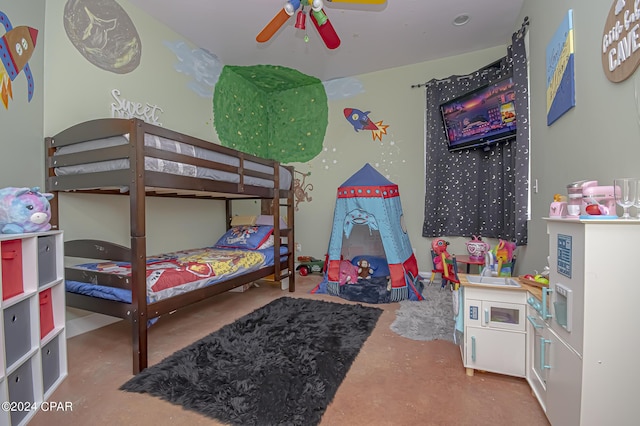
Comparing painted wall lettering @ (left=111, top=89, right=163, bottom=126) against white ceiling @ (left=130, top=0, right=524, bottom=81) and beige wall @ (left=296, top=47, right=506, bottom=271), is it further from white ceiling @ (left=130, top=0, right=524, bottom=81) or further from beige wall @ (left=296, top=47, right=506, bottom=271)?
beige wall @ (left=296, top=47, right=506, bottom=271)

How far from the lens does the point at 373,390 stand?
4.87ft

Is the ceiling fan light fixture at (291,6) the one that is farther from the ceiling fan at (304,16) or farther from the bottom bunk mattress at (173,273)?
the bottom bunk mattress at (173,273)

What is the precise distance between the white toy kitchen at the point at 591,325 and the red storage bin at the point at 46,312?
2406 mm

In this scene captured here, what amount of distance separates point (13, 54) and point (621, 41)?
3178mm

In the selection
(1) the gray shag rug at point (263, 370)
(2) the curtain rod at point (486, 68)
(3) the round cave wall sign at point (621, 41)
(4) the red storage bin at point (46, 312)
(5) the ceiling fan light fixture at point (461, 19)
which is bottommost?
(1) the gray shag rug at point (263, 370)

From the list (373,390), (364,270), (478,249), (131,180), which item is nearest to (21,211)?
(131,180)

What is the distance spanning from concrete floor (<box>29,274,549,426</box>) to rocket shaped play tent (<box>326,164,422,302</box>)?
89cm

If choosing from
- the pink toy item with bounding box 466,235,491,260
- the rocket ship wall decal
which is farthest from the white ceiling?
the pink toy item with bounding box 466,235,491,260

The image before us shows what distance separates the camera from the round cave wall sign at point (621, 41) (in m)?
1.04

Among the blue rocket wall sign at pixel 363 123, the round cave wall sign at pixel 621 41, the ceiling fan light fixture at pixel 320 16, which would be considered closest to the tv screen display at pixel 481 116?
the blue rocket wall sign at pixel 363 123

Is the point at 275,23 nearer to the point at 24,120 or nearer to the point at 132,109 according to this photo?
the point at 132,109

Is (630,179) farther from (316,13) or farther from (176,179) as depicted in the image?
(176,179)

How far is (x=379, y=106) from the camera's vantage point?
396cm

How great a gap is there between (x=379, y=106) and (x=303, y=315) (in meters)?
2.98
